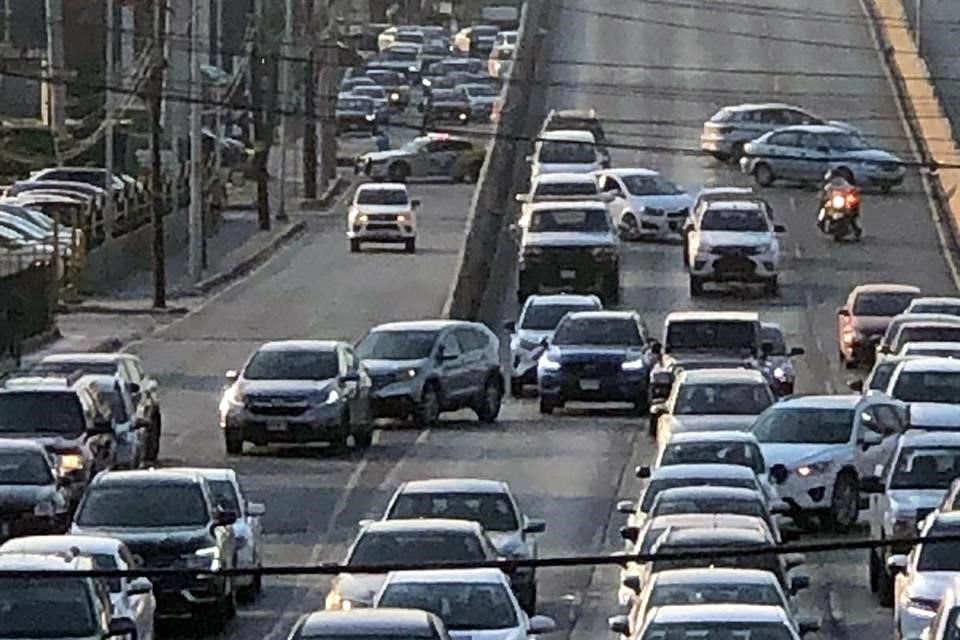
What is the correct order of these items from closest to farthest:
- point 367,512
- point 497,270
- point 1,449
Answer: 1. point 1,449
2. point 367,512
3. point 497,270

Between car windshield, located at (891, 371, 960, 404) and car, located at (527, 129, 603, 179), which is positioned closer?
car windshield, located at (891, 371, 960, 404)

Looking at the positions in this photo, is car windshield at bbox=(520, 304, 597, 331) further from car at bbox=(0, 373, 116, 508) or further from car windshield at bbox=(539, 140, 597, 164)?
car windshield at bbox=(539, 140, 597, 164)

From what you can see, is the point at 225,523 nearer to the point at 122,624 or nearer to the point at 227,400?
the point at 122,624

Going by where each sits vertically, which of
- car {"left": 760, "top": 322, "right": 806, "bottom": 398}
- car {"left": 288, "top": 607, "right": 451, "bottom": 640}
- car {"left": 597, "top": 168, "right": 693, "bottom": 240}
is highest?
car {"left": 288, "top": 607, "right": 451, "bottom": 640}

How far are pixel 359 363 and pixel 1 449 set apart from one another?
11.9 m

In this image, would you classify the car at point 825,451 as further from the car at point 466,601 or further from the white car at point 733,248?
the white car at point 733,248

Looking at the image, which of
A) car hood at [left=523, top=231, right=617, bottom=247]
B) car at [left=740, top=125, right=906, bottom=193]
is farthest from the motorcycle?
car hood at [left=523, top=231, right=617, bottom=247]

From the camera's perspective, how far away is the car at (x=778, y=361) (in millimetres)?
45000

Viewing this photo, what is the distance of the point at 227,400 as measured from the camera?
3994 cm

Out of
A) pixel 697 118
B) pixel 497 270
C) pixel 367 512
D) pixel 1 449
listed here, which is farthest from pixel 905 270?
pixel 1 449

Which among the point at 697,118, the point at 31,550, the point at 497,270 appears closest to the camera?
the point at 31,550

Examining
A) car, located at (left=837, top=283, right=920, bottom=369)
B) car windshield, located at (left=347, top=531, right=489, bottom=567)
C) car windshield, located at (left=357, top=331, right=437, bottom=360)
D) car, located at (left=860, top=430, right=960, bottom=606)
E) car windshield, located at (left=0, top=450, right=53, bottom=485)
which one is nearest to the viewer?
car windshield, located at (left=347, top=531, right=489, bottom=567)

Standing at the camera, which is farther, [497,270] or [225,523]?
[497,270]

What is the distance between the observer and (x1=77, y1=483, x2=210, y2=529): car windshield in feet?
90.2
